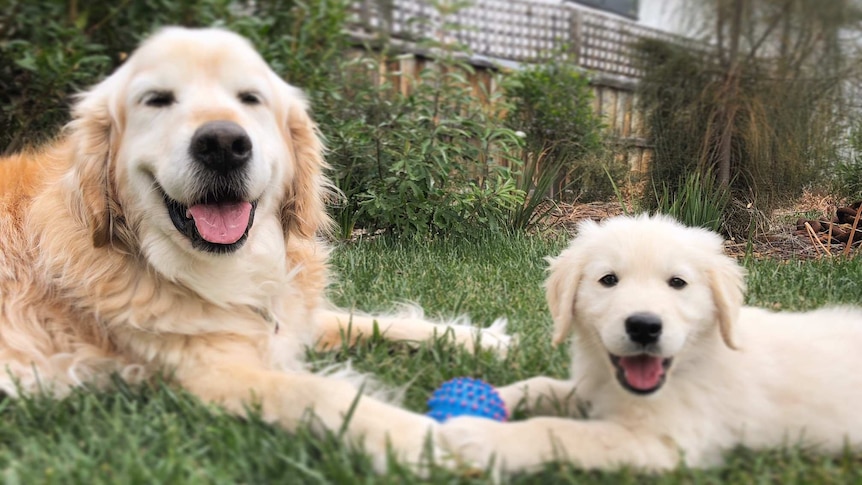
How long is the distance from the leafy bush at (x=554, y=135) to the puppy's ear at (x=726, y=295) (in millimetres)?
2932

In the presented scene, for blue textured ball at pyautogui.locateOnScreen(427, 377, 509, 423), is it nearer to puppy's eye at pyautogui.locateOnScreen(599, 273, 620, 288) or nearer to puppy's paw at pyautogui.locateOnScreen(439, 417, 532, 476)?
puppy's paw at pyautogui.locateOnScreen(439, 417, 532, 476)

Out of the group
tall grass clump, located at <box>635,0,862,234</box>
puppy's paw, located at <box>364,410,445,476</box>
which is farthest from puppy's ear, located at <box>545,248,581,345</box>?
tall grass clump, located at <box>635,0,862,234</box>

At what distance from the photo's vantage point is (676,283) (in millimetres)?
1939

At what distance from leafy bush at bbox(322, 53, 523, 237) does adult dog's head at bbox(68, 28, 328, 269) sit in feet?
6.90

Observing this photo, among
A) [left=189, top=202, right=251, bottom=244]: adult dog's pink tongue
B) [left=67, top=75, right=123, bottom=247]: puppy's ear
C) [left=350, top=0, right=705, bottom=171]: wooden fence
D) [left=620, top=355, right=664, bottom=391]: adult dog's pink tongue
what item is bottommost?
[left=620, top=355, right=664, bottom=391]: adult dog's pink tongue

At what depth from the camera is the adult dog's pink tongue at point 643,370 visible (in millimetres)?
1741

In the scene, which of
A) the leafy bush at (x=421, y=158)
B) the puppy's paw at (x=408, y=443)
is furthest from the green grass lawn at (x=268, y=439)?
the leafy bush at (x=421, y=158)

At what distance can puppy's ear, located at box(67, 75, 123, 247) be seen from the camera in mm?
2277

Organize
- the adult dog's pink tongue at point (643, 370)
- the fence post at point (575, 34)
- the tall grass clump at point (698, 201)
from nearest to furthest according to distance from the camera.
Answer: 1. the adult dog's pink tongue at point (643, 370)
2. the tall grass clump at point (698, 201)
3. the fence post at point (575, 34)

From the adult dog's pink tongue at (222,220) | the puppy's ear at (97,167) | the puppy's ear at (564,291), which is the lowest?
the puppy's ear at (564,291)

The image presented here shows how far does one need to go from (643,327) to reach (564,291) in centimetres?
37

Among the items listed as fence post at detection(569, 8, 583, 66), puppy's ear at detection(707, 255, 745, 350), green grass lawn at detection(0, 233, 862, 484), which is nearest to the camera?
green grass lawn at detection(0, 233, 862, 484)

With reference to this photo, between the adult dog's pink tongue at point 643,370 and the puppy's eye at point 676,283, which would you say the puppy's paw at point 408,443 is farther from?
the puppy's eye at point 676,283

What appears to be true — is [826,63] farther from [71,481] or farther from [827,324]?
[71,481]
